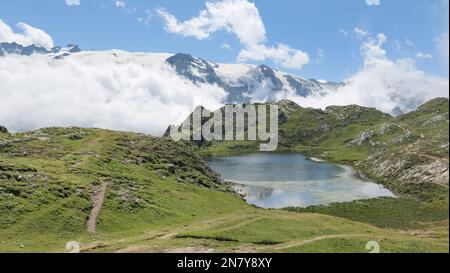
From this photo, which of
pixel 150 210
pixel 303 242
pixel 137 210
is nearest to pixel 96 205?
pixel 137 210

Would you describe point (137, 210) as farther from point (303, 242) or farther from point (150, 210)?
point (303, 242)

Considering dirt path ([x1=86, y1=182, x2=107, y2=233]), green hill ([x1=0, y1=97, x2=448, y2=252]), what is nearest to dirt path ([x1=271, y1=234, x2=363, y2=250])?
green hill ([x1=0, y1=97, x2=448, y2=252])

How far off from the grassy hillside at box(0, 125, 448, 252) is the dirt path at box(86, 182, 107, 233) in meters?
0.27

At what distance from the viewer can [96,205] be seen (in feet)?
298

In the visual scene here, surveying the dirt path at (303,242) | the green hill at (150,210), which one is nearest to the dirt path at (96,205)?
the green hill at (150,210)

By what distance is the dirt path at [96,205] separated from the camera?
80.0 metres

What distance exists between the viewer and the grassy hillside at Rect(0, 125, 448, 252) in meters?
59.6

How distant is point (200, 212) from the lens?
104250mm

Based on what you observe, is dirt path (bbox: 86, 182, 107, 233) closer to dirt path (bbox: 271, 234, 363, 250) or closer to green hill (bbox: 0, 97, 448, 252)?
green hill (bbox: 0, 97, 448, 252)

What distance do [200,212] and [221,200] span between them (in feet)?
77.3

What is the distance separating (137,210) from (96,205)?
8.35 m
